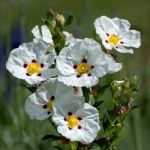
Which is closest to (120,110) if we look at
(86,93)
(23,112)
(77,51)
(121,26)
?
(86,93)

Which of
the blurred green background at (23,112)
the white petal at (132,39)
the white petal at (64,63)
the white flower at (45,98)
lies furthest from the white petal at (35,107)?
the blurred green background at (23,112)

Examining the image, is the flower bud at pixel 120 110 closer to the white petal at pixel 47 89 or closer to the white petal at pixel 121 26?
the white petal at pixel 47 89

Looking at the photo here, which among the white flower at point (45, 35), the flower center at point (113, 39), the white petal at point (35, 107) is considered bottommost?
the white petal at point (35, 107)

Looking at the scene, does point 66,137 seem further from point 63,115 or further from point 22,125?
point 22,125

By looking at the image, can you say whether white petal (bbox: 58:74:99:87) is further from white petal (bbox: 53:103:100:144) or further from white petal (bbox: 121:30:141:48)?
white petal (bbox: 121:30:141:48)

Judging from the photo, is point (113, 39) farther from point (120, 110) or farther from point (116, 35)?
point (120, 110)

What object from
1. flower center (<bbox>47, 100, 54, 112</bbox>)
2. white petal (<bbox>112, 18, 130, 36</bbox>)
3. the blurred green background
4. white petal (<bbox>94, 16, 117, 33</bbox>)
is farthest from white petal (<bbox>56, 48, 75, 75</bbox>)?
the blurred green background

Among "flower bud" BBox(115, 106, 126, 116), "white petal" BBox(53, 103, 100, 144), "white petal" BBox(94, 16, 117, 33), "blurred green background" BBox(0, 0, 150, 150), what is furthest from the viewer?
"blurred green background" BBox(0, 0, 150, 150)
